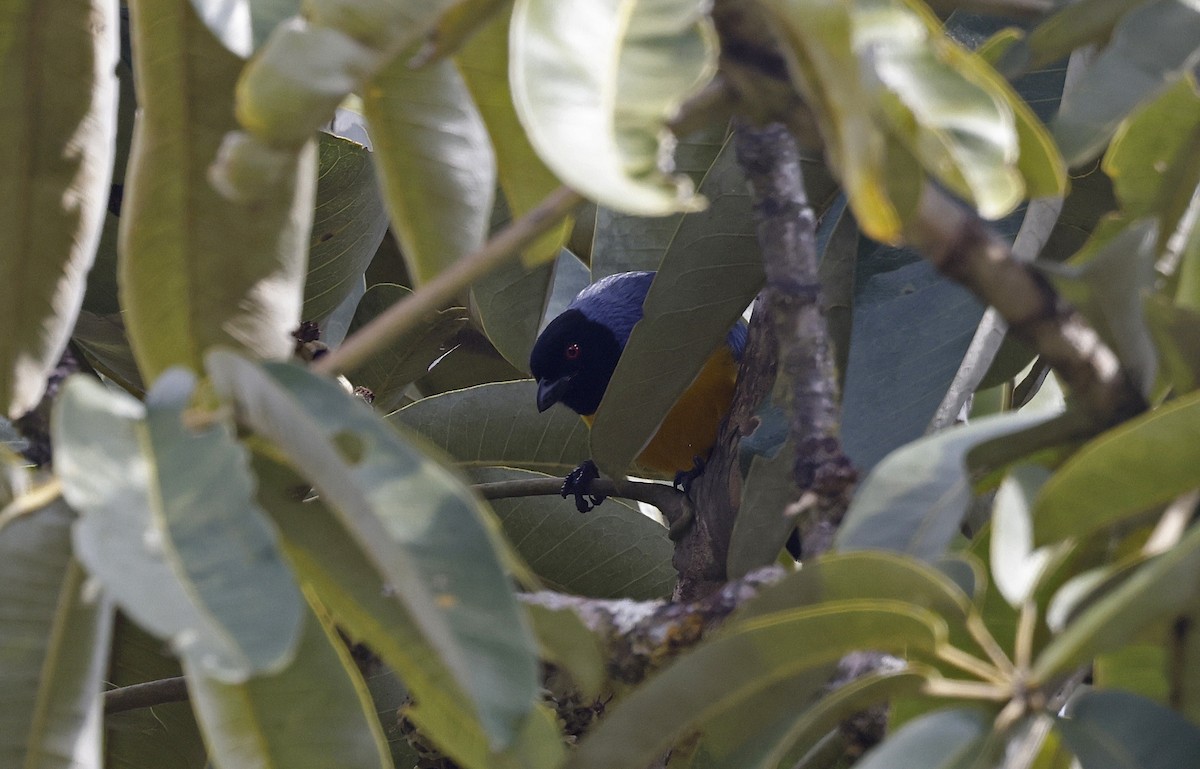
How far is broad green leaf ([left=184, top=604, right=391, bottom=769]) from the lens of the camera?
71cm

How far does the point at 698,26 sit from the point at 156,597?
1.24ft

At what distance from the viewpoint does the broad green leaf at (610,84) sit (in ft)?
1.87

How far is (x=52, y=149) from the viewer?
969mm

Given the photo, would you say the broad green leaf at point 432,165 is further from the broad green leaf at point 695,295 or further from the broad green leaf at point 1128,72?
the broad green leaf at point 695,295

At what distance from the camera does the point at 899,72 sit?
64 cm

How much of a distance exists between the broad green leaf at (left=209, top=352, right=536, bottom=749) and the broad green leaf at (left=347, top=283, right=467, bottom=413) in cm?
151

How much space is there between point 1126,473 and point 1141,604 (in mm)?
99

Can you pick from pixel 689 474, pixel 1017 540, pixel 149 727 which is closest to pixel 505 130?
pixel 1017 540

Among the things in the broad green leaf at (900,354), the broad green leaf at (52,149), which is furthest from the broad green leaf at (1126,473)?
the broad green leaf at (52,149)

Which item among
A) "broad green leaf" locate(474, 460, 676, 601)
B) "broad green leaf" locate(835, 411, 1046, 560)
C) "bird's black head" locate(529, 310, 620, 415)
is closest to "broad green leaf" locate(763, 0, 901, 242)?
"broad green leaf" locate(835, 411, 1046, 560)

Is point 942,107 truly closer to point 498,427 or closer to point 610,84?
point 610,84

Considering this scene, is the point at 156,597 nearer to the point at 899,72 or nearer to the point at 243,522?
the point at 243,522

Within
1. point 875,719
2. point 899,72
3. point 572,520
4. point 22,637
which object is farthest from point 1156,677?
point 572,520

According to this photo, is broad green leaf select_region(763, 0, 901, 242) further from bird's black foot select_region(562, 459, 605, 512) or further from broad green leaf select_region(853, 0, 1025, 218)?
bird's black foot select_region(562, 459, 605, 512)
